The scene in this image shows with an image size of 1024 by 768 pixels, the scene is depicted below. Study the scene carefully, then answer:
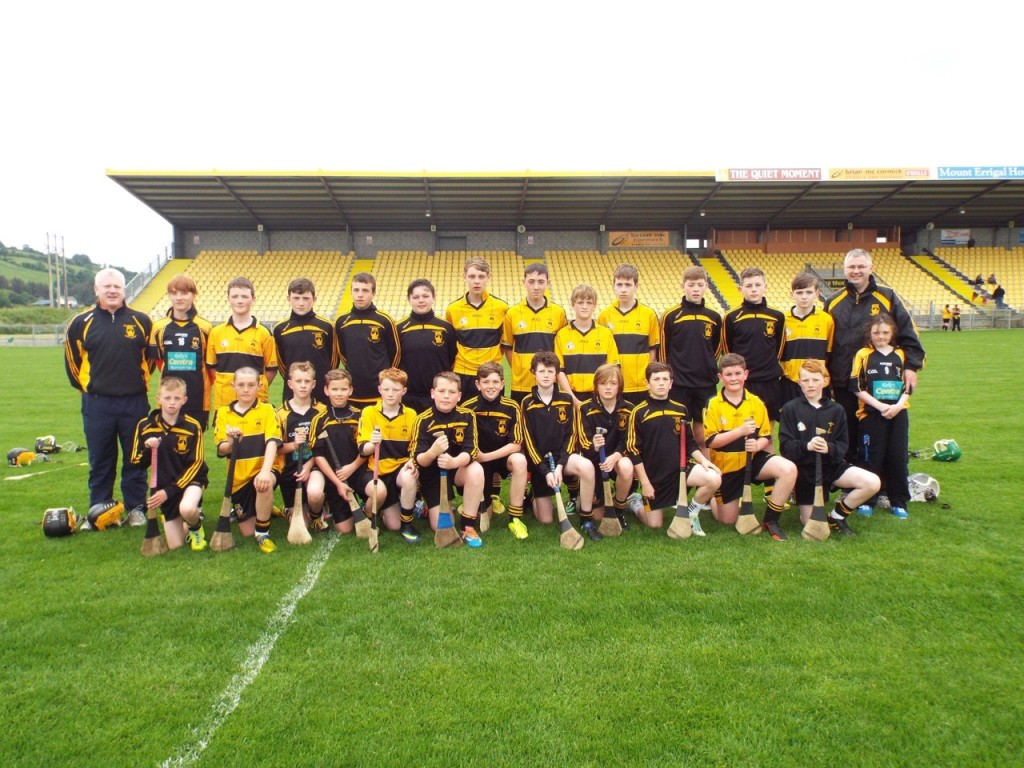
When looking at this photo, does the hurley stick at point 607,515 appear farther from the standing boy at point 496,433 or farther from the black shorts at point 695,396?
the black shorts at point 695,396

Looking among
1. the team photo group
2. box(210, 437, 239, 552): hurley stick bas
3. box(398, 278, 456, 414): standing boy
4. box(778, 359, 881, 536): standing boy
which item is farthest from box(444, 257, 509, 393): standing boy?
box(778, 359, 881, 536): standing boy

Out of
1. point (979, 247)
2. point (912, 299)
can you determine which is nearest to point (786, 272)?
point (912, 299)

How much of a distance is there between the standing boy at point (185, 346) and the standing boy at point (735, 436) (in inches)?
165

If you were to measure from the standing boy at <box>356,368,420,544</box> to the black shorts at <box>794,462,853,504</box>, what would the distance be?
2.92 m

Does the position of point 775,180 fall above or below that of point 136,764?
above

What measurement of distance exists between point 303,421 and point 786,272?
28.1 meters

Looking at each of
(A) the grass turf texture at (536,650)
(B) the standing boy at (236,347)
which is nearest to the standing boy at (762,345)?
(A) the grass turf texture at (536,650)

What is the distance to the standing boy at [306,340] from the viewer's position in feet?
17.6

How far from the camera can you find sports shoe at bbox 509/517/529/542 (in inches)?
178

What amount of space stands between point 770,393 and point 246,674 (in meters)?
4.42

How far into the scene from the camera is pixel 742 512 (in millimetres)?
4523

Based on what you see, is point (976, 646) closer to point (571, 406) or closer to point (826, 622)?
point (826, 622)

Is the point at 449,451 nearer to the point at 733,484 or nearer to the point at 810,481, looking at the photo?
the point at 733,484

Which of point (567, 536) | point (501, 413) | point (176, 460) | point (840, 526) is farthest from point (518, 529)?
point (176, 460)
